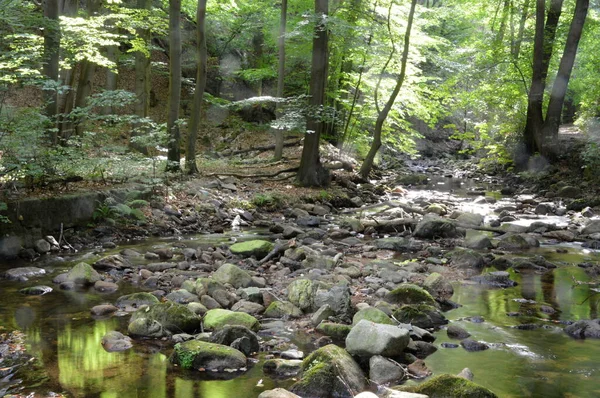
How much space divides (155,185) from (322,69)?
6376mm

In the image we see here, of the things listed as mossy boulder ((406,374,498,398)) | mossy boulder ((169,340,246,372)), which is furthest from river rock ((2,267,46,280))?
mossy boulder ((406,374,498,398))

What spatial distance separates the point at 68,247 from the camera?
9242mm

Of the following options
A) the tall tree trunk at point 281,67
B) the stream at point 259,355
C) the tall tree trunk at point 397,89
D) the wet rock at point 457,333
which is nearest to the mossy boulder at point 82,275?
the stream at point 259,355

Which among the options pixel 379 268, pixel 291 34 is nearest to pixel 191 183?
pixel 291 34

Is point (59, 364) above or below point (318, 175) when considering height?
below

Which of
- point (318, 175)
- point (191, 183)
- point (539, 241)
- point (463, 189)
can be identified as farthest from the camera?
point (463, 189)

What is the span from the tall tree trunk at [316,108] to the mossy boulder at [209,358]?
36.3 ft

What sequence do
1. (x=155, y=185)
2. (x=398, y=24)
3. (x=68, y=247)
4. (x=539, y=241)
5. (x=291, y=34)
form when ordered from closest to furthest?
(x=68, y=247), (x=539, y=241), (x=155, y=185), (x=291, y=34), (x=398, y=24)

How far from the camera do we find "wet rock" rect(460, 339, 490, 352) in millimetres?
5301

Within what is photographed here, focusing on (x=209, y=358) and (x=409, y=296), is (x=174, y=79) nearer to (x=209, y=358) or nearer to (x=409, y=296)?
(x=409, y=296)

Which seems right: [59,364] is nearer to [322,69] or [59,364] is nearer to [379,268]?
[379,268]

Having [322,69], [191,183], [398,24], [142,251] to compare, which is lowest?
[142,251]

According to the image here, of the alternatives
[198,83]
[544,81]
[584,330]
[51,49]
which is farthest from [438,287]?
[544,81]

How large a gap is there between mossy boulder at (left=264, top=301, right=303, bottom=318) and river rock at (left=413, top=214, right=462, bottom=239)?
5.76 m
